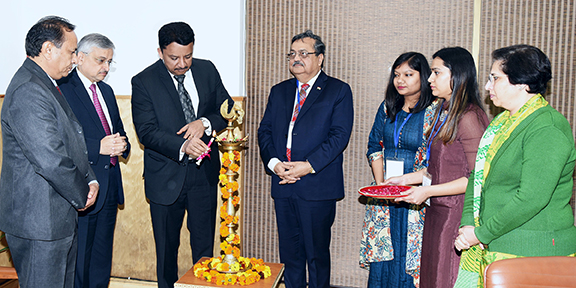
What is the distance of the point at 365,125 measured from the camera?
3512 millimetres

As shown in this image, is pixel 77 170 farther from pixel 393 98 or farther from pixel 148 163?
pixel 393 98

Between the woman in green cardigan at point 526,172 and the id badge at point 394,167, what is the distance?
34.8 inches

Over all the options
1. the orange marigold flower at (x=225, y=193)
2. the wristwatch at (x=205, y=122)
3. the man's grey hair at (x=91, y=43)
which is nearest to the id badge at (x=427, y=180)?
the orange marigold flower at (x=225, y=193)

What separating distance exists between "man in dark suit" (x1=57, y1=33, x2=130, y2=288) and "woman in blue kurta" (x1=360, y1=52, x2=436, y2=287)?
1.71 m

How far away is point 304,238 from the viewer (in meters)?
3.10

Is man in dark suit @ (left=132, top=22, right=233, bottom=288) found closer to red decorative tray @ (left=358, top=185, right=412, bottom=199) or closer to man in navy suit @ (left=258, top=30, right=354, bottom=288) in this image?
man in navy suit @ (left=258, top=30, right=354, bottom=288)

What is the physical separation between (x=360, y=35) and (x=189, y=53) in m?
1.34

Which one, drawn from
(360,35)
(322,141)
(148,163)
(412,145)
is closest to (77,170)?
(148,163)

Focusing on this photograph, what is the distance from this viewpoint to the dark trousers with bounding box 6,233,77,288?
7.08 ft

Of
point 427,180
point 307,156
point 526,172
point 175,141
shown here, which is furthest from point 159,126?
point 526,172

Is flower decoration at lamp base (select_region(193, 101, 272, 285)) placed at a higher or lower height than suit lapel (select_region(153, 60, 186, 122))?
lower

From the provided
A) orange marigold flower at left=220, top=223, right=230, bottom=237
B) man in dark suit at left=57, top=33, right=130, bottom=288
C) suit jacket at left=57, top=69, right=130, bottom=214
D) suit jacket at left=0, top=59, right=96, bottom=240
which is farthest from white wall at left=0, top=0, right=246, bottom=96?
suit jacket at left=0, top=59, right=96, bottom=240

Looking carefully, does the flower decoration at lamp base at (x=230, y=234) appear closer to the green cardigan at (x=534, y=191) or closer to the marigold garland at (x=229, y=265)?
the marigold garland at (x=229, y=265)

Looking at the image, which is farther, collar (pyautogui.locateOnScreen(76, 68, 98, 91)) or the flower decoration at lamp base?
collar (pyautogui.locateOnScreen(76, 68, 98, 91))
